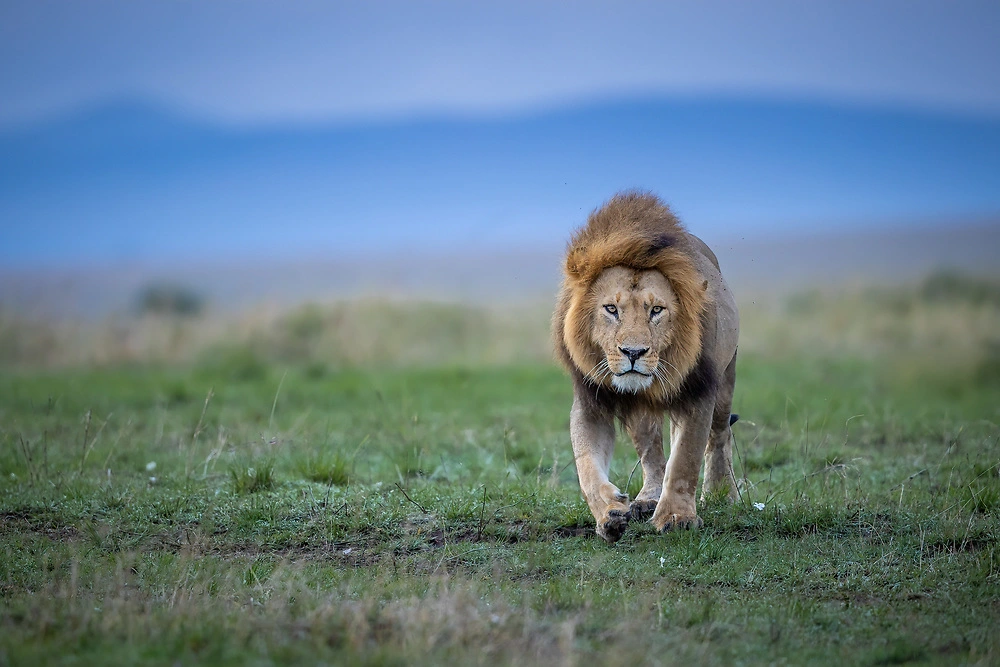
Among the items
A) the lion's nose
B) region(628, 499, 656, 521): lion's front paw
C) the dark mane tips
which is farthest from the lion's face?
region(628, 499, 656, 521): lion's front paw

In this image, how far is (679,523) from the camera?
21.0 ft

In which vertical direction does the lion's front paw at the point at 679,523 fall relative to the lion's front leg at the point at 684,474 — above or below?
below

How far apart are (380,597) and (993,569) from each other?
3291 millimetres

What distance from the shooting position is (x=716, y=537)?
643 cm

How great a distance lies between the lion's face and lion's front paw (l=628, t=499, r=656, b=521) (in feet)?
2.97

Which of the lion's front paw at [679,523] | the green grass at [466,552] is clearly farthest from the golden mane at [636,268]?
the green grass at [466,552]

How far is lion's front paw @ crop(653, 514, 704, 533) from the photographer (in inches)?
252

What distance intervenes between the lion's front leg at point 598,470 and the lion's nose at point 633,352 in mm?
652

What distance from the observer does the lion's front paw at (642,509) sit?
677 cm

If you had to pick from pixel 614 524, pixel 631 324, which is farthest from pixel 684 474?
pixel 631 324

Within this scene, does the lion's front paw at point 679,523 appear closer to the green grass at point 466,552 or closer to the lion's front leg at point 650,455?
the green grass at point 466,552

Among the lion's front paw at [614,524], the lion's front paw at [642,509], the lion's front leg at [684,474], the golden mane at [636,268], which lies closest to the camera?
the lion's front paw at [614,524]

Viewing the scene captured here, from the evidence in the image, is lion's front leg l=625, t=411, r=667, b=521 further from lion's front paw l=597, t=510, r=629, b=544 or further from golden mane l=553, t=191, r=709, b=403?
lion's front paw l=597, t=510, r=629, b=544

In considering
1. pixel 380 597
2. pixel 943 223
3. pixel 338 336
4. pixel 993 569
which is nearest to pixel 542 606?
pixel 380 597
